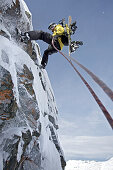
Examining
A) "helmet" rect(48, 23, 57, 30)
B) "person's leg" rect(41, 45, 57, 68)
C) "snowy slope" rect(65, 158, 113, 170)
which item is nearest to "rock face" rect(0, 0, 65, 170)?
"person's leg" rect(41, 45, 57, 68)

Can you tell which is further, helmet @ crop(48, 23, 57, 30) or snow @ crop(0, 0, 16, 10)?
helmet @ crop(48, 23, 57, 30)

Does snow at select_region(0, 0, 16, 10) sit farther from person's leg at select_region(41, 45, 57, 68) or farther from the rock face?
person's leg at select_region(41, 45, 57, 68)

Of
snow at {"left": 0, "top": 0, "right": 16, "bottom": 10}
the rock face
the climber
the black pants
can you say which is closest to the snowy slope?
the rock face

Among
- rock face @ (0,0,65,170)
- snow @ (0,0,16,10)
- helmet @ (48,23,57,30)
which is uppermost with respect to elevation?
snow @ (0,0,16,10)

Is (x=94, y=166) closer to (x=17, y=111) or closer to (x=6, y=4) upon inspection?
(x=17, y=111)

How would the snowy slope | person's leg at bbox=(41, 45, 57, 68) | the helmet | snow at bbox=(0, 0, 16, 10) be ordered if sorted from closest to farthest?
1. snow at bbox=(0, 0, 16, 10)
2. the helmet
3. person's leg at bbox=(41, 45, 57, 68)
4. the snowy slope

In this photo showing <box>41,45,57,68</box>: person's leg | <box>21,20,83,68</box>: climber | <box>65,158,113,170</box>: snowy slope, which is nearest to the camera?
<box>21,20,83,68</box>: climber

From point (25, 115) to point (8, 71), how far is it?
1.35 m

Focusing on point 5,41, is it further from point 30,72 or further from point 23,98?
point 23,98

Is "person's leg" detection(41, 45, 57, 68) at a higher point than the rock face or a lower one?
higher

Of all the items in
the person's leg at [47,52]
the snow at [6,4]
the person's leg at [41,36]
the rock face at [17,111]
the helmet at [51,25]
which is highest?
the snow at [6,4]

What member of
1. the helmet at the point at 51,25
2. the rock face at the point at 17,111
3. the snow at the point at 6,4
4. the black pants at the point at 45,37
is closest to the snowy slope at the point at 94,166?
the rock face at the point at 17,111

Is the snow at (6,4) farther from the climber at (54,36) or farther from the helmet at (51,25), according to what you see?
the helmet at (51,25)

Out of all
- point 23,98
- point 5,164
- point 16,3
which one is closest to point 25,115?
point 23,98
